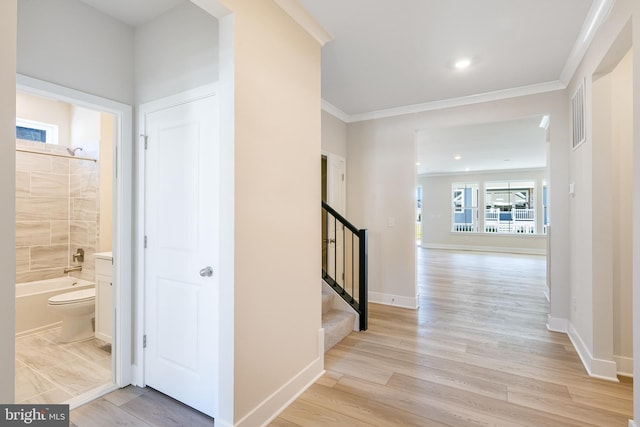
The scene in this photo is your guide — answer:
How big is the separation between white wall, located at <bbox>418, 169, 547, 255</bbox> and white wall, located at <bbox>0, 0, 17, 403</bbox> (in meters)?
11.2

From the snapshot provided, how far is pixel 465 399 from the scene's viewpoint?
204 centimetres

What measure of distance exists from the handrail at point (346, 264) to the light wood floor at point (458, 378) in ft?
1.05

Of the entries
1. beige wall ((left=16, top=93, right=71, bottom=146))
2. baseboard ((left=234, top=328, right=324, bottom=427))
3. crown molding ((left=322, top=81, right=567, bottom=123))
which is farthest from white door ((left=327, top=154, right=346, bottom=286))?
beige wall ((left=16, top=93, right=71, bottom=146))

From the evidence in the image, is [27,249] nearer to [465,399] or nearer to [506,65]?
[465,399]

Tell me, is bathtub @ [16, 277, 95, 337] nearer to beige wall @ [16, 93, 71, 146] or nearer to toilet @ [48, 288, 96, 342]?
toilet @ [48, 288, 96, 342]

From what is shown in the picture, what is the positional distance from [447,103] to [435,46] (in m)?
1.40

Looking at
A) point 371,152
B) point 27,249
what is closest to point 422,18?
point 371,152

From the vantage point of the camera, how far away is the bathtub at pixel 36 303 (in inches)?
124

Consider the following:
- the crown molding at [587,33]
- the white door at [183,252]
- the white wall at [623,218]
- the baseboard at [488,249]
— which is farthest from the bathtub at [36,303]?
the baseboard at [488,249]

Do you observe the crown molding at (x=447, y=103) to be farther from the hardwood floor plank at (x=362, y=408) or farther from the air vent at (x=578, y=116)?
the hardwood floor plank at (x=362, y=408)

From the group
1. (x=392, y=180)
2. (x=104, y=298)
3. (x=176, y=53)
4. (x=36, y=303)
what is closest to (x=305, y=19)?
(x=176, y=53)

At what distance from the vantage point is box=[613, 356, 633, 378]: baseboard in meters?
2.29

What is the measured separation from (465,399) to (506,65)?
294 centimetres

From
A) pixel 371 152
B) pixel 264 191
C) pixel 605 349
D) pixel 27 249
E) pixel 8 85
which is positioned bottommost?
pixel 605 349
